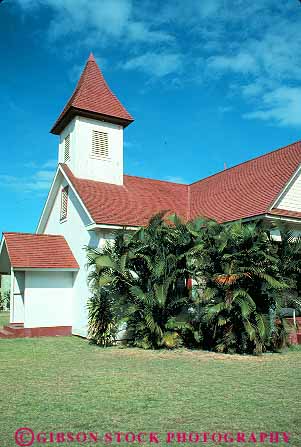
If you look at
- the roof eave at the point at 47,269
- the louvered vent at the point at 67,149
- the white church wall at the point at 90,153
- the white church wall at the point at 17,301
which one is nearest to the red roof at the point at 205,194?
the white church wall at the point at 90,153

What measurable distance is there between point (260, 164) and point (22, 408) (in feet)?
53.6

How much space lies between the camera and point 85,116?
20.3 m

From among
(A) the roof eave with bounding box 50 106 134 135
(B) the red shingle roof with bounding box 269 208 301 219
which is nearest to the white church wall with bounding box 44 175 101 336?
(A) the roof eave with bounding box 50 106 134 135

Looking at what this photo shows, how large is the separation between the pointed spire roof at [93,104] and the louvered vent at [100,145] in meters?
0.80

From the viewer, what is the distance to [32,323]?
16.8m

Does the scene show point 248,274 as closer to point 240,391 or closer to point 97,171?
point 240,391

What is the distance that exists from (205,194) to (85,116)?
7179mm

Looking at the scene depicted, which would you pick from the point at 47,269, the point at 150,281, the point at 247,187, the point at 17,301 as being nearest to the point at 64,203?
the point at 47,269

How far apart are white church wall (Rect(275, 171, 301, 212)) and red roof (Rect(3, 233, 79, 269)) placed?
8811 mm

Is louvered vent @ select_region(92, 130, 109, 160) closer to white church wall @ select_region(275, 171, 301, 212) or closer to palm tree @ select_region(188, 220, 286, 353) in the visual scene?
palm tree @ select_region(188, 220, 286, 353)

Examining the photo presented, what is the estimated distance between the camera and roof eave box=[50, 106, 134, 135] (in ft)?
65.8

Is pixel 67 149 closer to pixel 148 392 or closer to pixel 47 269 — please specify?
pixel 47 269

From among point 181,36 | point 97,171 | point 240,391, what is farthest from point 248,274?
point 97,171

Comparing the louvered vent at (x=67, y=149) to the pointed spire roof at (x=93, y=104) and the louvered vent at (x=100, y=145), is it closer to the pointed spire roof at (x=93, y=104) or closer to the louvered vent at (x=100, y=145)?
the pointed spire roof at (x=93, y=104)
